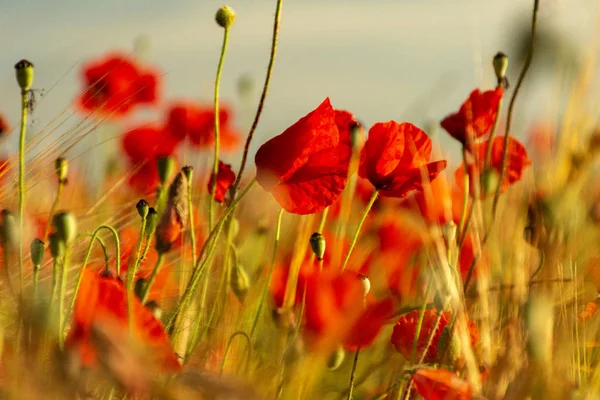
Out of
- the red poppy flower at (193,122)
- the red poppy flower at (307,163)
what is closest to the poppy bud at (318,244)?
the red poppy flower at (307,163)

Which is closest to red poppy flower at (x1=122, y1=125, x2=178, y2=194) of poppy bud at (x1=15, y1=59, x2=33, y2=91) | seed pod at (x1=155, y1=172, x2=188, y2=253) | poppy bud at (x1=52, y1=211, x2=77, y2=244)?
seed pod at (x1=155, y1=172, x2=188, y2=253)

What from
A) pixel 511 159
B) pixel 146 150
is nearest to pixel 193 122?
pixel 146 150

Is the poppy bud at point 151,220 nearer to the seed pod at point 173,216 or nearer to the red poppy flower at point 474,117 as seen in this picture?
the seed pod at point 173,216

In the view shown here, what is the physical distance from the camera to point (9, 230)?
774mm

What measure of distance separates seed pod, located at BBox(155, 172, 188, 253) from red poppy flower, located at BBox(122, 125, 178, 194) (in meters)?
0.70

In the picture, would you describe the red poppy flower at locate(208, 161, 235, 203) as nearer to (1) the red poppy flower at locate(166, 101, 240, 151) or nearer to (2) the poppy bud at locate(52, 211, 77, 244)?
(2) the poppy bud at locate(52, 211, 77, 244)

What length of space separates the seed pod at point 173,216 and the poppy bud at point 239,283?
0.48 feet

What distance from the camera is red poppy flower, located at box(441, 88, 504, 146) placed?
3.66 ft

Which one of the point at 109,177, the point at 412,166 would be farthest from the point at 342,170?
the point at 109,177

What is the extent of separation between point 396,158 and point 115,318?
0.47 meters

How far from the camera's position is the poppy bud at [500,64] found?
44.6 inches

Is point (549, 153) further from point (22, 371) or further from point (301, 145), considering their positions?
point (22, 371)

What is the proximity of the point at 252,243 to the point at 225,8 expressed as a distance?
87 centimetres

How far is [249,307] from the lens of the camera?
1.18 metres
